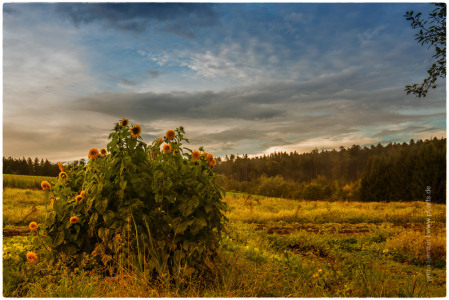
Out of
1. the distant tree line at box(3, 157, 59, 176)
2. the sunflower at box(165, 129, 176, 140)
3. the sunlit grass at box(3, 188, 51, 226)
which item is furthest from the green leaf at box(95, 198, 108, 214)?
the distant tree line at box(3, 157, 59, 176)

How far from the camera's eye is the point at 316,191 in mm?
29719

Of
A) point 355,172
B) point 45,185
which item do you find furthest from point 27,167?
point 355,172

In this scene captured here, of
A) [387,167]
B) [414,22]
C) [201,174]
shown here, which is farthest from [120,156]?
[387,167]

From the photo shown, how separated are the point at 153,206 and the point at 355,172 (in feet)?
117

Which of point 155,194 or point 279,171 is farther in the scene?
point 279,171

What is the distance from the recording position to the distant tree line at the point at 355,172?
2423cm

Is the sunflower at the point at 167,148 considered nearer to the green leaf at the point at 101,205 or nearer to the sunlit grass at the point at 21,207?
the green leaf at the point at 101,205

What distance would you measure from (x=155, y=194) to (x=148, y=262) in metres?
0.73

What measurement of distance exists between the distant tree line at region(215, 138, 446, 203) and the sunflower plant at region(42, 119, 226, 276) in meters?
18.5

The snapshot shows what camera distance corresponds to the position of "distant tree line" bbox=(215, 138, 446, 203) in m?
24.2

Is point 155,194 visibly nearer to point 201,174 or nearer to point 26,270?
point 201,174

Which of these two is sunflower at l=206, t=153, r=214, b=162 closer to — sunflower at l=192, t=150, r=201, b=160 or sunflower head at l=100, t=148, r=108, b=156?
sunflower at l=192, t=150, r=201, b=160

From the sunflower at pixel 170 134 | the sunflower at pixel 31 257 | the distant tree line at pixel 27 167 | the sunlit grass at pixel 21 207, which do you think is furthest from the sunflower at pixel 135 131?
the distant tree line at pixel 27 167

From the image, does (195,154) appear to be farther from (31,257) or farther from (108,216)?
(31,257)
